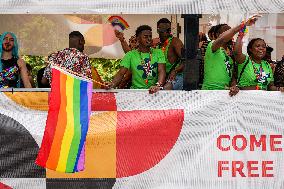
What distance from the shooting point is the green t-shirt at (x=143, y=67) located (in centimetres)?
735

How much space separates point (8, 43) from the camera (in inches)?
294

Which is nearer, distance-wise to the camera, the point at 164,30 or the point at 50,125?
the point at 50,125

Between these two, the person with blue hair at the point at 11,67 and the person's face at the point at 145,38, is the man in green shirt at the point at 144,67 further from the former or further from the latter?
the person with blue hair at the point at 11,67

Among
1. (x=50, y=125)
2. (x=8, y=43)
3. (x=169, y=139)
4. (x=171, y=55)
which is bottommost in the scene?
(x=169, y=139)

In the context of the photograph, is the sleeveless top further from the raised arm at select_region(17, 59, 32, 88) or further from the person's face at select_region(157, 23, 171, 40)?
the person's face at select_region(157, 23, 171, 40)

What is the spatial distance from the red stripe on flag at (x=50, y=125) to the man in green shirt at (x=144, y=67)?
1106 millimetres

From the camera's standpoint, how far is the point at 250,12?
21.9ft

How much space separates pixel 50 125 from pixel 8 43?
167 centimetres

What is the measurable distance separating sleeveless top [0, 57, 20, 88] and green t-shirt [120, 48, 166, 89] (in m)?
1.16

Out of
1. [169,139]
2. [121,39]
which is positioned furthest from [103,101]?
[121,39]

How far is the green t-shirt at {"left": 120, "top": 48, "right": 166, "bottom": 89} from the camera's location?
24.1 feet

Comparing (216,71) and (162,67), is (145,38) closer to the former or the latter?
(162,67)

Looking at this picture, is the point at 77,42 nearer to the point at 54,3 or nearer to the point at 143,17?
the point at 54,3

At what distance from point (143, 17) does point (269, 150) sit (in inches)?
161
